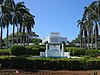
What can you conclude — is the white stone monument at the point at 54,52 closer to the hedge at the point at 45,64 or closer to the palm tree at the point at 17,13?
the palm tree at the point at 17,13

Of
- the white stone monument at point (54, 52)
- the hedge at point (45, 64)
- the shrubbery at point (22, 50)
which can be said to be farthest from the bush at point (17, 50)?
the hedge at point (45, 64)

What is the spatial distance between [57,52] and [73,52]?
12.1 ft

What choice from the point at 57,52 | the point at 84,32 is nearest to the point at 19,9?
the point at 57,52

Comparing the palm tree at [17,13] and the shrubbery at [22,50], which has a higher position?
the palm tree at [17,13]

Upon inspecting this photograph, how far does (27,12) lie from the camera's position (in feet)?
226

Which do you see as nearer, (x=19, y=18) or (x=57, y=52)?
(x=57, y=52)

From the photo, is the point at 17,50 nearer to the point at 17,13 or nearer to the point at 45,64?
the point at 17,13

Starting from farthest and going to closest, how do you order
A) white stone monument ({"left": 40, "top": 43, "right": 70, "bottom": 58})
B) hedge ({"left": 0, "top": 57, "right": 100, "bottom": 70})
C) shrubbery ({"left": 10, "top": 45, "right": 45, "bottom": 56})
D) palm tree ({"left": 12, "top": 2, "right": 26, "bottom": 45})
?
1. palm tree ({"left": 12, "top": 2, "right": 26, "bottom": 45})
2. white stone monument ({"left": 40, "top": 43, "right": 70, "bottom": 58})
3. shrubbery ({"left": 10, "top": 45, "right": 45, "bottom": 56})
4. hedge ({"left": 0, "top": 57, "right": 100, "bottom": 70})

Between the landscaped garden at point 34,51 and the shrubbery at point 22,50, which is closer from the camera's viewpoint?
the landscaped garden at point 34,51

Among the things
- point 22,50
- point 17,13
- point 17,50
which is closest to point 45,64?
point 17,50

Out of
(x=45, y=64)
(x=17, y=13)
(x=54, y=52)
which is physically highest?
(x=17, y=13)

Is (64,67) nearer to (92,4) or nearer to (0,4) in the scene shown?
(0,4)

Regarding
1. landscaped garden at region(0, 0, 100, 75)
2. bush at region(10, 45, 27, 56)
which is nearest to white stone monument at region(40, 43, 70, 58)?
landscaped garden at region(0, 0, 100, 75)

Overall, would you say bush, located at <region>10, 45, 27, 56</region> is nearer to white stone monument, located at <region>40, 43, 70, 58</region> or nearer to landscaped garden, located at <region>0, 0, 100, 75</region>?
landscaped garden, located at <region>0, 0, 100, 75</region>
